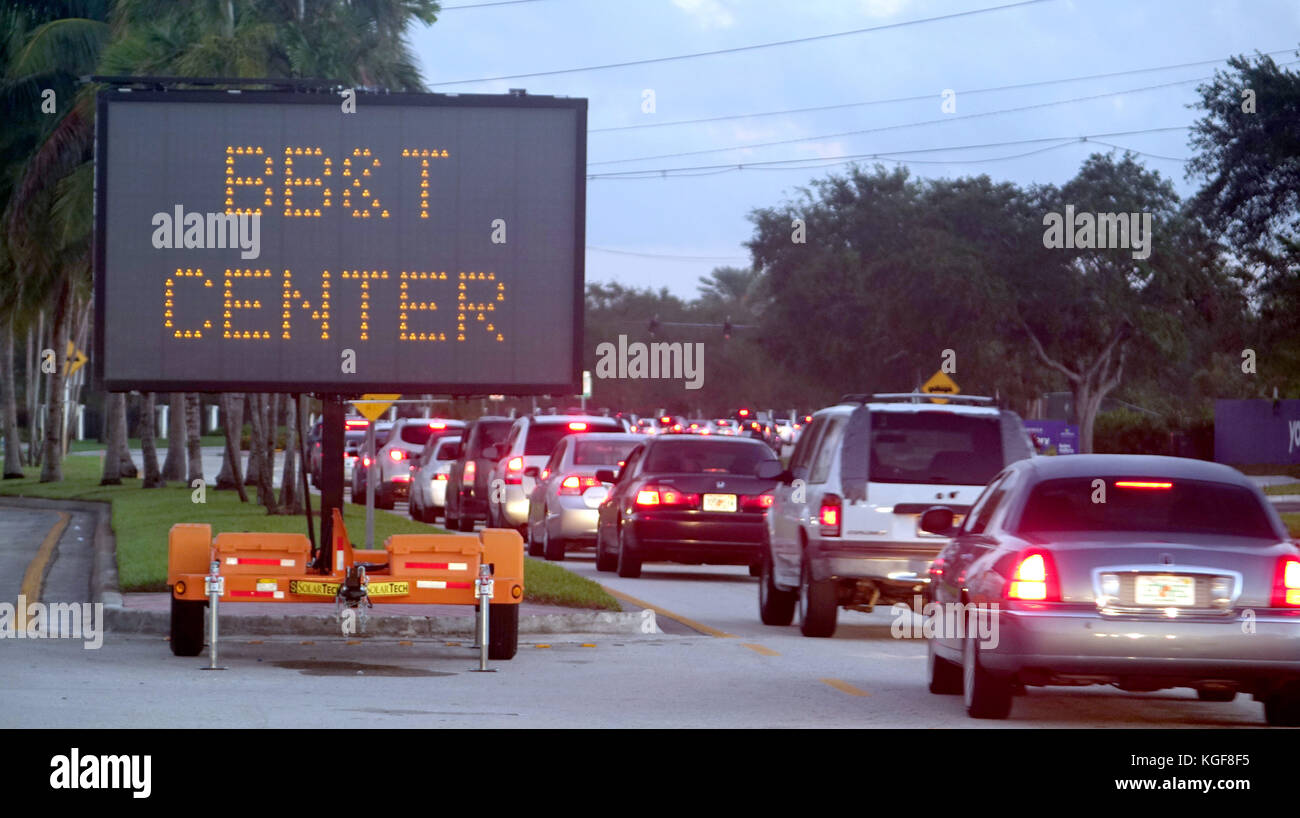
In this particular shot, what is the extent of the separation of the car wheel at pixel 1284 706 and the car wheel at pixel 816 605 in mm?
5202

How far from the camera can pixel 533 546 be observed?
28.1 m

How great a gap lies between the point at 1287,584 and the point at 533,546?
1838 cm

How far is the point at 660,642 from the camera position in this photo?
15766mm

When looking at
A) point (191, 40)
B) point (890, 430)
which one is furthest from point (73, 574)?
point (191, 40)

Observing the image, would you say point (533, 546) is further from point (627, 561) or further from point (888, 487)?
point (888, 487)

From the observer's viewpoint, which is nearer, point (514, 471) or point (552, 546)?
A: point (552, 546)

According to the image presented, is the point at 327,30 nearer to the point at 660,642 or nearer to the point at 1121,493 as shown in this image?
the point at 660,642

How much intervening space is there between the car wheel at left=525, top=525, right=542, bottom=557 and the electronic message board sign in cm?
1417

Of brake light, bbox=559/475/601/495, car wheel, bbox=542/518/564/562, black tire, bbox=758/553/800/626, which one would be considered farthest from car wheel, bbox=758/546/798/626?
car wheel, bbox=542/518/564/562

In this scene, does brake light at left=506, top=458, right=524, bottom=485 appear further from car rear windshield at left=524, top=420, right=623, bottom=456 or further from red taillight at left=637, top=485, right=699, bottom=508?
red taillight at left=637, top=485, right=699, bottom=508
